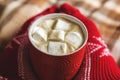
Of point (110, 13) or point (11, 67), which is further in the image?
point (110, 13)

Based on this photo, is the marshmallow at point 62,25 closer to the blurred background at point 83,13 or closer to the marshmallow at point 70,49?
the marshmallow at point 70,49

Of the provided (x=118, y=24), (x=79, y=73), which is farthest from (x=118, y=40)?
(x=79, y=73)

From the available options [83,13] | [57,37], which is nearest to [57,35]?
[57,37]

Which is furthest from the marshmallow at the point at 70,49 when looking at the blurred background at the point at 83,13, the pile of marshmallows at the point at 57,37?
the blurred background at the point at 83,13

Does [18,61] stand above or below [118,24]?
below

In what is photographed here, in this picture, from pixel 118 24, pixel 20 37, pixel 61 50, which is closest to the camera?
pixel 61 50

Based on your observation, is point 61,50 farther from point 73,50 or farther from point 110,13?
point 110,13

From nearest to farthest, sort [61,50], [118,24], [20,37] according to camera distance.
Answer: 1. [61,50]
2. [20,37]
3. [118,24]

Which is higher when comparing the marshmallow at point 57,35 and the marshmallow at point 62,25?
the marshmallow at point 62,25
